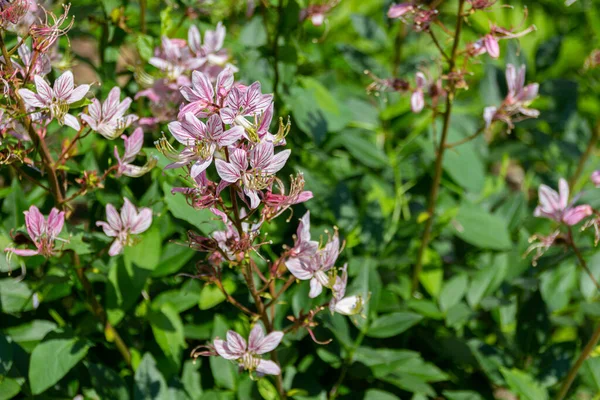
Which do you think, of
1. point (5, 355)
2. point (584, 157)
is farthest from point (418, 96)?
point (5, 355)

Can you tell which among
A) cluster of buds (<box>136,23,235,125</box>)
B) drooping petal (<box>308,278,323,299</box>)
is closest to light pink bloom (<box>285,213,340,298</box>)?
drooping petal (<box>308,278,323,299</box>)

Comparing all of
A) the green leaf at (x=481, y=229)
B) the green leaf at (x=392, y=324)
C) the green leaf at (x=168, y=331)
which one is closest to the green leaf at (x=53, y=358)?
the green leaf at (x=168, y=331)

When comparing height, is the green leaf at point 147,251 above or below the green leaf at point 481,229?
above

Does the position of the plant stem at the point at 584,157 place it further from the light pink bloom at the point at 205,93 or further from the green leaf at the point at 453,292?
the light pink bloom at the point at 205,93

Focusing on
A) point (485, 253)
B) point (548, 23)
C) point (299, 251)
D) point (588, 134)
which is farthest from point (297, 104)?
point (548, 23)

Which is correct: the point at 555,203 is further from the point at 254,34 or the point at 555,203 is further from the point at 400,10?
the point at 254,34

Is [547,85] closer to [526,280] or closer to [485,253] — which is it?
[485,253]

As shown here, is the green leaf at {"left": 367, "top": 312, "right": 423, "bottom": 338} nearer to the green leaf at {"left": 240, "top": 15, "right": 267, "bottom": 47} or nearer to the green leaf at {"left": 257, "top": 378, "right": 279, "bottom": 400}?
the green leaf at {"left": 257, "top": 378, "right": 279, "bottom": 400}
